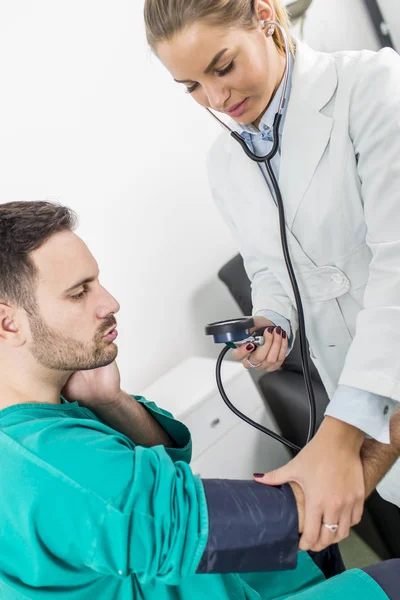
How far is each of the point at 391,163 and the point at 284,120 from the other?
0.85 ft

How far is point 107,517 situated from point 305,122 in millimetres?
767

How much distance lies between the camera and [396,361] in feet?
2.58

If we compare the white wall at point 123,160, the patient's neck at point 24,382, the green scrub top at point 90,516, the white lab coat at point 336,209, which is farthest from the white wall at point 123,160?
the green scrub top at point 90,516

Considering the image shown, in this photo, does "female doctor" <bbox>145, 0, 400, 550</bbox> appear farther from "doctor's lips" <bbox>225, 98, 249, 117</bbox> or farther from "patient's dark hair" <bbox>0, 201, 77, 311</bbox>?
"patient's dark hair" <bbox>0, 201, 77, 311</bbox>

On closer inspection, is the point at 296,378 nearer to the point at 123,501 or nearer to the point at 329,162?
the point at 329,162

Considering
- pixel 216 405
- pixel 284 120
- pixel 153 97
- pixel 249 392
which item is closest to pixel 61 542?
pixel 284 120

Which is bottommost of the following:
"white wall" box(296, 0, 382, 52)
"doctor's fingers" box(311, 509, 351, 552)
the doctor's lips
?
"doctor's fingers" box(311, 509, 351, 552)

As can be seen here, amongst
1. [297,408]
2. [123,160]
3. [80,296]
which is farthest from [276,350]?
[123,160]

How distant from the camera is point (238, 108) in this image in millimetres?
1002

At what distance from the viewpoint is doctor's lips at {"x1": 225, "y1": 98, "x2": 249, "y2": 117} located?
3.25 feet

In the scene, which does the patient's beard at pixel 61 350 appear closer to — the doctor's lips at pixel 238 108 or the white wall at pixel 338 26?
the doctor's lips at pixel 238 108

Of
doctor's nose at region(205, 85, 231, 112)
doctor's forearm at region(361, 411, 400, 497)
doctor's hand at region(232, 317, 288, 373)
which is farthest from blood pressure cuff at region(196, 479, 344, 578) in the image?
doctor's nose at region(205, 85, 231, 112)

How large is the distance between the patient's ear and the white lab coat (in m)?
0.52

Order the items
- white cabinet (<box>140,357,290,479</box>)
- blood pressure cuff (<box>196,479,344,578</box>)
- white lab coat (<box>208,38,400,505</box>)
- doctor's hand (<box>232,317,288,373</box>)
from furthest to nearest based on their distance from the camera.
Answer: white cabinet (<box>140,357,290,479</box>) → doctor's hand (<box>232,317,288,373</box>) → white lab coat (<box>208,38,400,505</box>) → blood pressure cuff (<box>196,479,344,578</box>)
